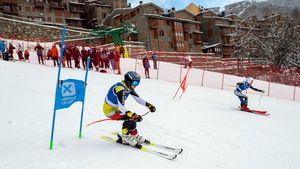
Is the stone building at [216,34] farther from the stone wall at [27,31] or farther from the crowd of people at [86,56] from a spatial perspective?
the crowd of people at [86,56]

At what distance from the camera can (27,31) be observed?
51.2 meters

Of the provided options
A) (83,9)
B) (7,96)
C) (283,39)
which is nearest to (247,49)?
(283,39)

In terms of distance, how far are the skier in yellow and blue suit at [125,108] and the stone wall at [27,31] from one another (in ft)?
150

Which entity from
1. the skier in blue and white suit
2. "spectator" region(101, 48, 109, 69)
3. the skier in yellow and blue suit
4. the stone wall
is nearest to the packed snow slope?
the skier in yellow and blue suit

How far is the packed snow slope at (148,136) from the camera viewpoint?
606cm

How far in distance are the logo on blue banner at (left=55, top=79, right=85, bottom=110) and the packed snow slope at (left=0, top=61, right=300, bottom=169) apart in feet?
3.08

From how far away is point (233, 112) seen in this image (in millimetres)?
14258

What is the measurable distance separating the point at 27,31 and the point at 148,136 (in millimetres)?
48044

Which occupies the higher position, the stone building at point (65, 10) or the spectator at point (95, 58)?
the stone building at point (65, 10)

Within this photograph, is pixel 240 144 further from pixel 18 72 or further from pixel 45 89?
pixel 18 72

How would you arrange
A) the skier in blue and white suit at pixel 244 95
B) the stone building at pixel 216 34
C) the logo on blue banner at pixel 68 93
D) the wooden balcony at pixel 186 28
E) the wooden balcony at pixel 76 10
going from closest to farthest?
the logo on blue banner at pixel 68 93 < the skier in blue and white suit at pixel 244 95 < the wooden balcony at pixel 186 28 < the wooden balcony at pixel 76 10 < the stone building at pixel 216 34

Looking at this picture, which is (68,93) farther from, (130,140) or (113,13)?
(113,13)

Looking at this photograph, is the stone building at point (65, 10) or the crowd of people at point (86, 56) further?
the stone building at point (65, 10)

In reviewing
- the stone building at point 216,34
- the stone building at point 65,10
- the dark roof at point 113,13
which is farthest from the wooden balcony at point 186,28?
the stone building at point 65,10
